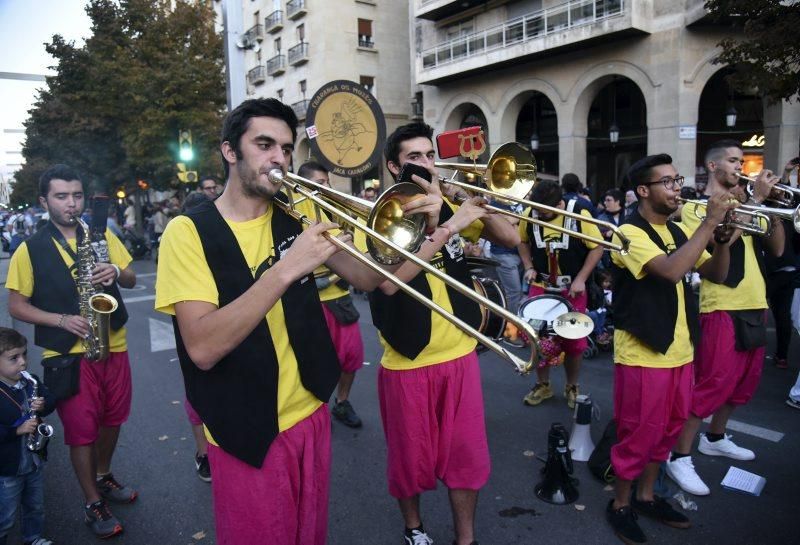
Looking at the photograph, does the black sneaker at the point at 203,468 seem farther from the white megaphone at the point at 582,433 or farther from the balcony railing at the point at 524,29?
the balcony railing at the point at 524,29

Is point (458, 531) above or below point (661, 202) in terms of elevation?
below

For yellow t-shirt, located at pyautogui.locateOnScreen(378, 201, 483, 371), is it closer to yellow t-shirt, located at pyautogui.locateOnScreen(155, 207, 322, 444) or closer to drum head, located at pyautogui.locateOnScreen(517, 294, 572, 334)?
yellow t-shirt, located at pyautogui.locateOnScreen(155, 207, 322, 444)

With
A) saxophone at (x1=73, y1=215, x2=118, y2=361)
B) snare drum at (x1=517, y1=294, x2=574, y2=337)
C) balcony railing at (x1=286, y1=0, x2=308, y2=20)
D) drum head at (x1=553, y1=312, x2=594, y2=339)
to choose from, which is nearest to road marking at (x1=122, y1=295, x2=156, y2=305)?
saxophone at (x1=73, y1=215, x2=118, y2=361)

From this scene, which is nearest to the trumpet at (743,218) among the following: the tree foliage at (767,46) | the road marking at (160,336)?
the tree foliage at (767,46)

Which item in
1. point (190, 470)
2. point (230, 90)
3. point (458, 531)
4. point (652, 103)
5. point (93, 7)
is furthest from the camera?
point (93, 7)

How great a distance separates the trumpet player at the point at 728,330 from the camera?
12.0ft

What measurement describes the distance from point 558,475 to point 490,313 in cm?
121

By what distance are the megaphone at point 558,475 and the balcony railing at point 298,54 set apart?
2785 cm

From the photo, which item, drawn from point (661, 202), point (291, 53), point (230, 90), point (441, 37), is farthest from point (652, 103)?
point (291, 53)

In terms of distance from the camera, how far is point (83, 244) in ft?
11.1

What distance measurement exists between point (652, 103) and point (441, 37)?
31.5ft

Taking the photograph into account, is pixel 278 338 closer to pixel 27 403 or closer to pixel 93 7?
pixel 27 403

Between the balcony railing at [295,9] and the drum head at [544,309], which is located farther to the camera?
the balcony railing at [295,9]

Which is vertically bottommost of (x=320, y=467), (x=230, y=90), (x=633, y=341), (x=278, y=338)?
(x=320, y=467)
